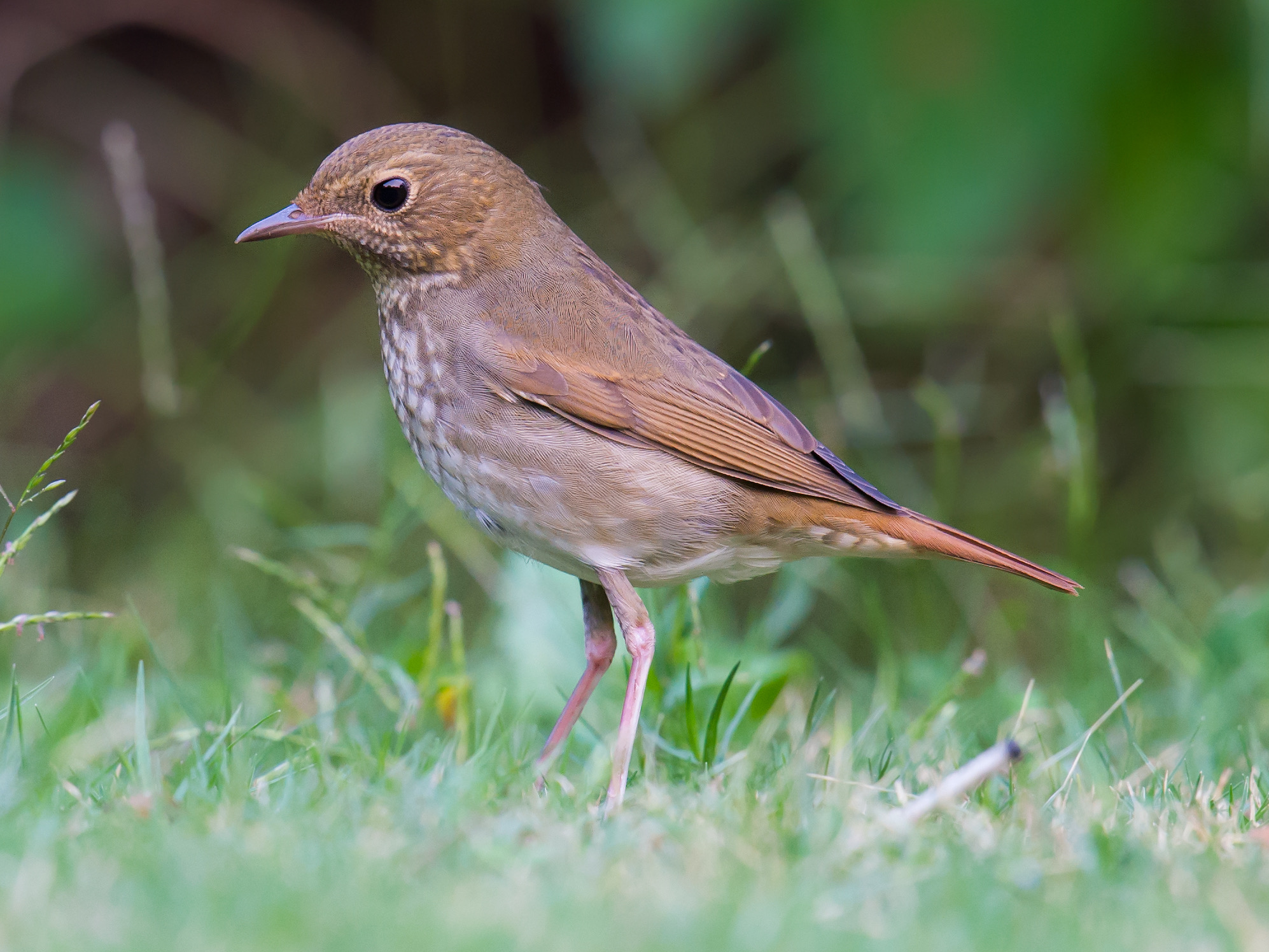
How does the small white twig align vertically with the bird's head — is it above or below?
below

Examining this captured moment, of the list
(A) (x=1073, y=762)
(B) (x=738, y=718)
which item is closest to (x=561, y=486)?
(B) (x=738, y=718)

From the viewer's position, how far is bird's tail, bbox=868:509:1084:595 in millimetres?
3660

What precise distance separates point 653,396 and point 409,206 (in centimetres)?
78

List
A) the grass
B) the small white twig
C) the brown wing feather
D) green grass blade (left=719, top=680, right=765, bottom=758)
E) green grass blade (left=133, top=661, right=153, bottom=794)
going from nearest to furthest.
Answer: the grass < the small white twig < green grass blade (left=133, top=661, right=153, bottom=794) < green grass blade (left=719, top=680, right=765, bottom=758) < the brown wing feather

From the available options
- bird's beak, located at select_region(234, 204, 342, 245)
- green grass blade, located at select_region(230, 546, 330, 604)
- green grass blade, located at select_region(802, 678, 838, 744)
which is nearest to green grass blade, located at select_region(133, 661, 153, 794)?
green grass blade, located at select_region(230, 546, 330, 604)

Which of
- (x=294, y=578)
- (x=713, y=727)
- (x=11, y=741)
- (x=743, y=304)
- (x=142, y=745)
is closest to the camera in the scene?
(x=142, y=745)

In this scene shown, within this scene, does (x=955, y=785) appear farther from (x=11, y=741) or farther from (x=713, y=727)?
(x=11, y=741)

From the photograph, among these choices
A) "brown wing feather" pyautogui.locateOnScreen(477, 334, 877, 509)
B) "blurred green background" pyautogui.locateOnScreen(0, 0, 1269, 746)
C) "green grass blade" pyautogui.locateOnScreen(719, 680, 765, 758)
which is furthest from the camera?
"blurred green background" pyautogui.locateOnScreen(0, 0, 1269, 746)

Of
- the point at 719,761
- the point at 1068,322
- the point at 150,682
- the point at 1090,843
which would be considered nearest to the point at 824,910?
the point at 1090,843

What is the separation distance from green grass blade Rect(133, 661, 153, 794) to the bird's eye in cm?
131

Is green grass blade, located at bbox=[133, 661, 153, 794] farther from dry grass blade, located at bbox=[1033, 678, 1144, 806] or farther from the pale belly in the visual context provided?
dry grass blade, located at bbox=[1033, 678, 1144, 806]

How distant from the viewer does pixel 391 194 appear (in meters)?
3.77

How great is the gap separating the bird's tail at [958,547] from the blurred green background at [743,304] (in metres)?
0.52

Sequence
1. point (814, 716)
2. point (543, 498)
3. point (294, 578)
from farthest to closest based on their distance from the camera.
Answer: point (294, 578) → point (814, 716) → point (543, 498)
